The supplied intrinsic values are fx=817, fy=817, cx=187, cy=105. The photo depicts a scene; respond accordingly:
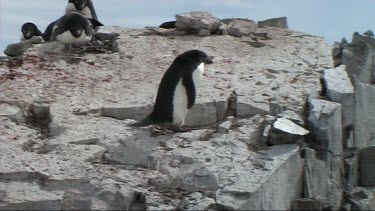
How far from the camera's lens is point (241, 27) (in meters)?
A: 9.62

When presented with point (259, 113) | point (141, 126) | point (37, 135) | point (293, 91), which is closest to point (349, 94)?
point (293, 91)

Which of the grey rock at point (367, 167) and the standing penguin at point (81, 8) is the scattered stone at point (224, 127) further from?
the standing penguin at point (81, 8)

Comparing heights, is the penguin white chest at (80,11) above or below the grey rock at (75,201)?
above

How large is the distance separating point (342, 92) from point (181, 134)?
5.77 ft

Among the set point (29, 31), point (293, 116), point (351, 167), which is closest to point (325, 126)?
point (293, 116)

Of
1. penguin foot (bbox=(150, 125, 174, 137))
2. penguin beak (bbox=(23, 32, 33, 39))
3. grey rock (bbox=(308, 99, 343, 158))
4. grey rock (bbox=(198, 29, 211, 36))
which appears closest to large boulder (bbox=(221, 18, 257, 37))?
grey rock (bbox=(198, 29, 211, 36))

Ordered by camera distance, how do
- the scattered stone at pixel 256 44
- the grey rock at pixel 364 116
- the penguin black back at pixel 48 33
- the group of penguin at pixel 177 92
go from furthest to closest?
1. the penguin black back at pixel 48 33
2. the scattered stone at pixel 256 44
3. the grey rock at pixel 364 116
4. the group of penguin at pixel 177 92

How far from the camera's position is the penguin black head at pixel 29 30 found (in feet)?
35.8

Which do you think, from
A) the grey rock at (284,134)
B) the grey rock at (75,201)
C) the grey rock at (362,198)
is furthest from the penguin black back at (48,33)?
the grey rock at (75,201)

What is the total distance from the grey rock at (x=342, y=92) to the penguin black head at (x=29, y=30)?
180 inches

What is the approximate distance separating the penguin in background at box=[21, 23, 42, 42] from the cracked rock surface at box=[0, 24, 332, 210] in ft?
6.96

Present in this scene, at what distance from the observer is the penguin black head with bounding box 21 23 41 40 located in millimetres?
10906

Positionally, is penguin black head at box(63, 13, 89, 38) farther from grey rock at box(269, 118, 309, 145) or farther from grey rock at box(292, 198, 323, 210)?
grey rock at box(292, 198, 323, 210)

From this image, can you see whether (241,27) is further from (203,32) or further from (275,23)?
(275,23)
